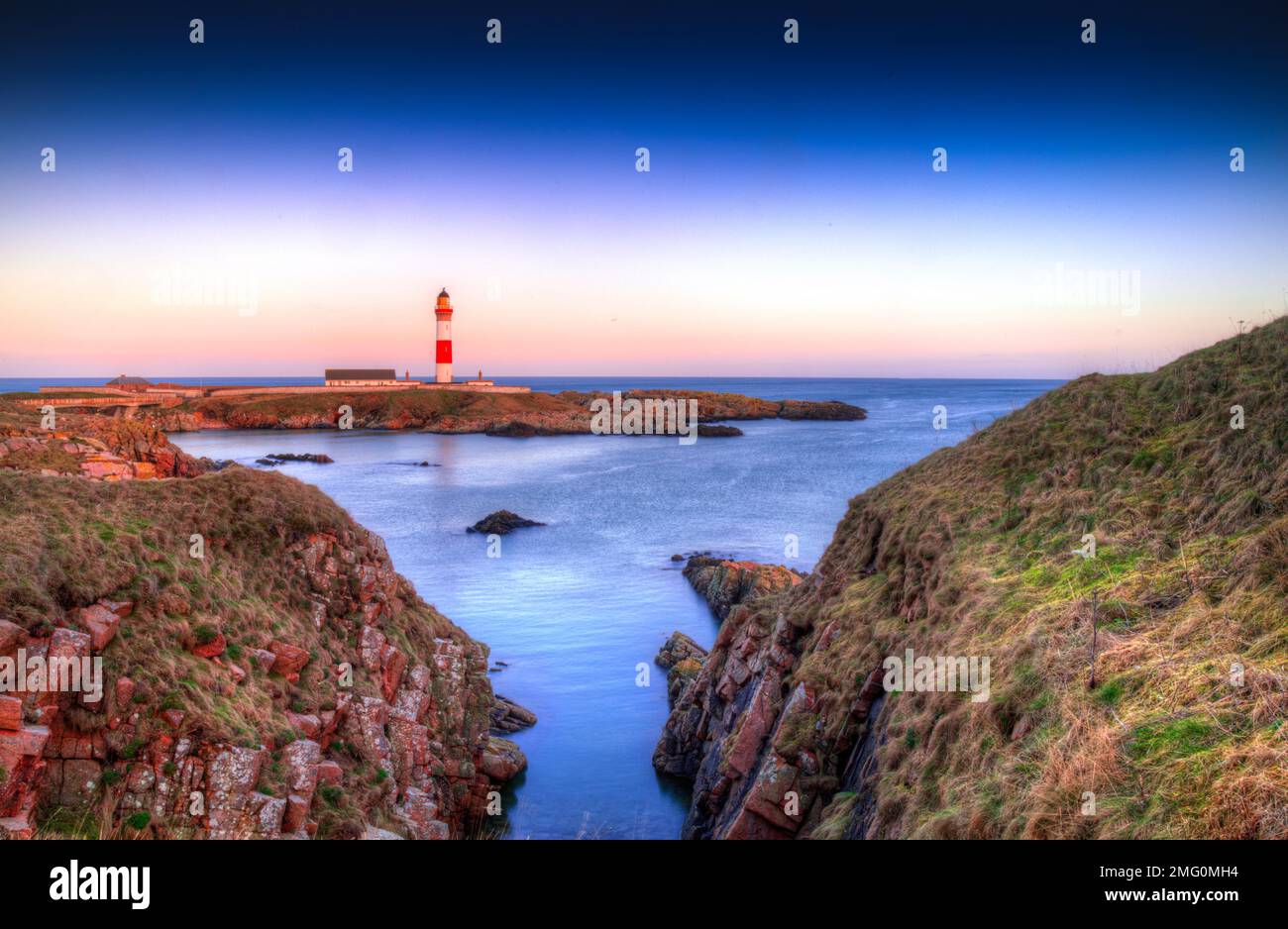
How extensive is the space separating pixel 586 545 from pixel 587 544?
317 millimetres

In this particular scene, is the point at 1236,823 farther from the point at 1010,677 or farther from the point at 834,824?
the point at 834,824

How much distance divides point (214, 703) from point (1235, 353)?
19.2 m

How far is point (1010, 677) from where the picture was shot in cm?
990

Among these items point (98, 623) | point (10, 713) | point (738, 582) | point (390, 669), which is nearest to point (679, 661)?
point (738, 582)

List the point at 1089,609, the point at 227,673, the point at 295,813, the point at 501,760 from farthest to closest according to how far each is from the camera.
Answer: the point at 501,760 < the point at 227,673 < the point at 295,813 < the point at 1089,609

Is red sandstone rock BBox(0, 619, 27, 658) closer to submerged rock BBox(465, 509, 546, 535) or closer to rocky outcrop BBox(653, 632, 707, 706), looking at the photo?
rocky outcrop BBox(653, 632, 707, 706)

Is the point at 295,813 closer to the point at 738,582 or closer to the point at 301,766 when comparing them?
the point at 301,766

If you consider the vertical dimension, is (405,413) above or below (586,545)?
above

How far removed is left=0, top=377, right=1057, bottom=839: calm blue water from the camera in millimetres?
22344

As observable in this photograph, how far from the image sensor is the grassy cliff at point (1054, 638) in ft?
24.6

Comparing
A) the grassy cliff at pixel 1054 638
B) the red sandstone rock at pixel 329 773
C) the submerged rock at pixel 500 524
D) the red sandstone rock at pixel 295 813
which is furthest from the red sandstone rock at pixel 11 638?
the submerged rock at pixel 500 524

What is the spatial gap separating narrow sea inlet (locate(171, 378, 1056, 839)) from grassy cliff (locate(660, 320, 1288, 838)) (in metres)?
4.56

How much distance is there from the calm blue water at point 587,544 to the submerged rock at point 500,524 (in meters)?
1.39

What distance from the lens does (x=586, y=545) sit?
5038 centimetres
